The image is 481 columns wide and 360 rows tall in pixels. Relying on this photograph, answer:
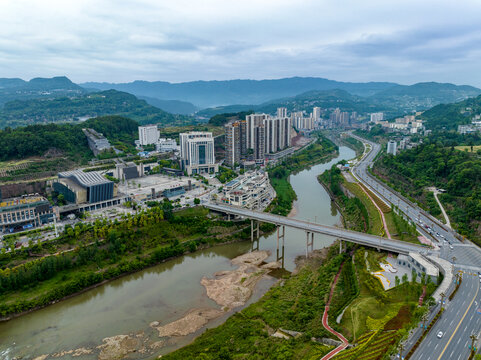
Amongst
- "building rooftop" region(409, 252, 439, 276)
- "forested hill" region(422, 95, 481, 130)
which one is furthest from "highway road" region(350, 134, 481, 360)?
"forested hill" region(422, 95, 481, 130)

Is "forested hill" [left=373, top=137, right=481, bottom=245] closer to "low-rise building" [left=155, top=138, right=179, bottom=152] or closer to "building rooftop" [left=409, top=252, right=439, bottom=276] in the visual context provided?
"building rooftop" [left=409, top=252, right=439, bottom=276]

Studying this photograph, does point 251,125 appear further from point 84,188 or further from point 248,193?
point 84,188

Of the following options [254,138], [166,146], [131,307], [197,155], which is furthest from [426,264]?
[166,146]

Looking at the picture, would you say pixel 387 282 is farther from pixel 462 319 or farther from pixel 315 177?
pixel 315 177

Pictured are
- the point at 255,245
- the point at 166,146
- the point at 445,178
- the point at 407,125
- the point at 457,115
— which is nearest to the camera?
the point at 255,245

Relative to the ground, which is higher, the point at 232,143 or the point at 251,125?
the point at 251,125

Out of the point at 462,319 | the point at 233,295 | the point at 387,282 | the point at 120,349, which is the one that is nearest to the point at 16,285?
the point at 120,349
